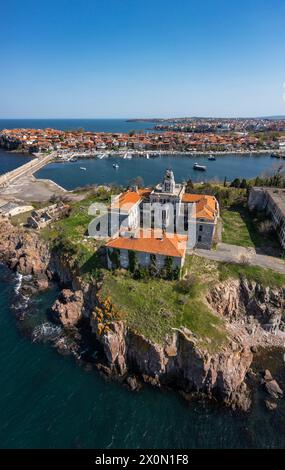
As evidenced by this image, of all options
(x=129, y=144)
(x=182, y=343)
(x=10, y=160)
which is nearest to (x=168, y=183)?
(x=182, y=343)

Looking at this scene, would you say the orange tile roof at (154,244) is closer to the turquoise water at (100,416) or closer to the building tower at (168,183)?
the building tower at (168,183)

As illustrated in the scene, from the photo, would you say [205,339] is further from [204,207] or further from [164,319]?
[204,207]

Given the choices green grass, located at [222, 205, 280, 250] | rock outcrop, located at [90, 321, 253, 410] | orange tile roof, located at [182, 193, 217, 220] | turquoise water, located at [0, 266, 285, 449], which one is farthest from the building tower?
turquoise water, located at [0, 266, 285, 449]

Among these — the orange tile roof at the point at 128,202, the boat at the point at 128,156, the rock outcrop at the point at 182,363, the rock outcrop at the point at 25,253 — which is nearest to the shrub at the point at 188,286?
the rock outcrop at the point at 182,363

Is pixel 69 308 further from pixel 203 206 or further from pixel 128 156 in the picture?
pixel 128 156

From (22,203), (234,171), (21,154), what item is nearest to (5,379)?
(22,203)
